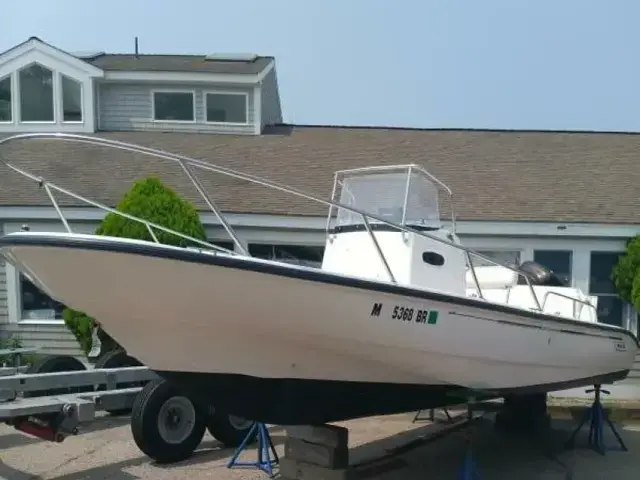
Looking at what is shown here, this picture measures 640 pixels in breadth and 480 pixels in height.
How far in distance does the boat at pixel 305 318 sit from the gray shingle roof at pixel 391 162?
5.36 meters

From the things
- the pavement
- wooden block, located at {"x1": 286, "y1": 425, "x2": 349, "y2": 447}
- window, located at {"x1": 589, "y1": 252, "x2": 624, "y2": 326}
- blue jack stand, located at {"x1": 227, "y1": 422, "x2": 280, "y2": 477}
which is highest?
window, located at {"x1": 589, "y1": 252, "x2": 624, "y2": 326}

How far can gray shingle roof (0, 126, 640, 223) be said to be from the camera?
41.0 feet

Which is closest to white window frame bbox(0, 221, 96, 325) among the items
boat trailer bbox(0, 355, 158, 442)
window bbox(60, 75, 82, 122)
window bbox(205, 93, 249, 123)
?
window bbox(60, 75, 82, 122)

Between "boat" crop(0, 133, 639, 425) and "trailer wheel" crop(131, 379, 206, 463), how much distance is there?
1.45m

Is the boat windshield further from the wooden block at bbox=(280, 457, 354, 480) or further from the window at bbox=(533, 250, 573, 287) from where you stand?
the window at bbox=(533, 250, 573, 287)

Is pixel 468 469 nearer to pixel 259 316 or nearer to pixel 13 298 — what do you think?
pixel 259 316

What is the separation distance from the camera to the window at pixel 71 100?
15758 millimetres

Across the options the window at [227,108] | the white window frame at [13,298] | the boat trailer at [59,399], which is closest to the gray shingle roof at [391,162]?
the window at [227,108]

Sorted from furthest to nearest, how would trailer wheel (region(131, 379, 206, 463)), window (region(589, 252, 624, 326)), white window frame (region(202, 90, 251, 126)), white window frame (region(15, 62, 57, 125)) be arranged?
white window frame (region(202, 90, 251, 126))
white window frame (region(15, 62, 57, 125))
window (region(589, 252, 624, 326))
trailer wheel (region(131, 379, 206, 463))

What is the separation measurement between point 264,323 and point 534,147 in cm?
1207

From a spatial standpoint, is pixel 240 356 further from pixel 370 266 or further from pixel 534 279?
pixel 534 279

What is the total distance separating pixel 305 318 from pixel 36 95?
12.5 meters

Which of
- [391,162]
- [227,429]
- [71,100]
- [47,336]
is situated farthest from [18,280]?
[391,162]

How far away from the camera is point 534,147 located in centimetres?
1599
